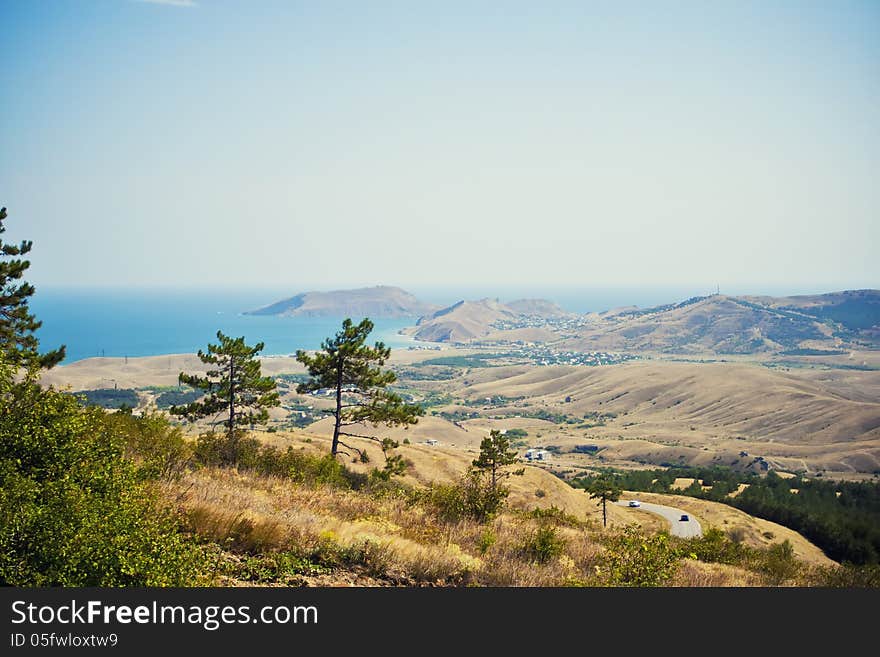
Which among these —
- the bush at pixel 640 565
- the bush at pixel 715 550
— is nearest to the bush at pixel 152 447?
the bush at pixel 640 565

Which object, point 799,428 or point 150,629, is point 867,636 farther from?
point 799,428

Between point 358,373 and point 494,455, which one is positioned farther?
point 494,455

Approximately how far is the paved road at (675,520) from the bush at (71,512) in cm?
5182

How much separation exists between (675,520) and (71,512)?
6421 centimetres

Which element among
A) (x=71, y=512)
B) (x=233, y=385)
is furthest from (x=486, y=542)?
(x=233, y=385)

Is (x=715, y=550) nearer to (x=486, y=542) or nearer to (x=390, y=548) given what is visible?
(x=486, y=542)

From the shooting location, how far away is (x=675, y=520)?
191 ft

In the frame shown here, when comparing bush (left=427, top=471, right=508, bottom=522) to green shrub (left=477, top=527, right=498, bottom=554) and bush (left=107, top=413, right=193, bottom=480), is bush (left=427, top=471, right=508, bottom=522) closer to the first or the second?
green shrub (left=477, top=527, right=498, bottom=554)

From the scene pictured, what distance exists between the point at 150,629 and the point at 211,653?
666 mm

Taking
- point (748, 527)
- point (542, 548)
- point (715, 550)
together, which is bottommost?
point (748, 527)

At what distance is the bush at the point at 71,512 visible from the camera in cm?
525

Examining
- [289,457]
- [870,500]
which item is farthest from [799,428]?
[289,457]

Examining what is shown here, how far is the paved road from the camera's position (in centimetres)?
5200

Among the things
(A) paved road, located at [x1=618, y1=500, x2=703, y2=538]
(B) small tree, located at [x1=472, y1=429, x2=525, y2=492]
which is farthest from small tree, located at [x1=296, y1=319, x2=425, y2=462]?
(A) paved road, located at [x1=618, y1=500, x2=703, y2=538]
